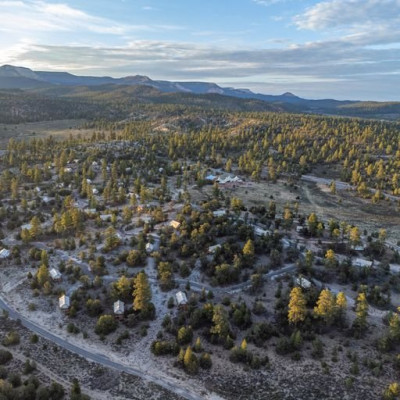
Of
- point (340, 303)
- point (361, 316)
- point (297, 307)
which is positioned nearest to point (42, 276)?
point (297, 307)

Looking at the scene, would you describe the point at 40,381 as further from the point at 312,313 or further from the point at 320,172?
the point at 320,172

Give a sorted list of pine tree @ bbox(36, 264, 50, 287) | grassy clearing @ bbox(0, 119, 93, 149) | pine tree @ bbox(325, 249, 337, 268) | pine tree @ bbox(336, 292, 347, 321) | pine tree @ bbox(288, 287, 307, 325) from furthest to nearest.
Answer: grassy clearing @ bbox(0, 119, 93, 149) → pine tree @ bbox(325, 249, 337, 268) → pine tree @ bbox(36, 264, 50, 287) → pine tree @ bbox(336, 292, 347, 321) → pine tree @ bbox(288, 287, 307, 325)

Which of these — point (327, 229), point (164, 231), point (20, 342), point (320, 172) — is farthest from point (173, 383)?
point (320, 172)

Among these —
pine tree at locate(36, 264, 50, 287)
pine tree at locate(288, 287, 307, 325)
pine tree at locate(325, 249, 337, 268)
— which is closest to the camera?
pine tree at locate(288, 287, 307, 325)

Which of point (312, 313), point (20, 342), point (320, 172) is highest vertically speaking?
point (320, 172)

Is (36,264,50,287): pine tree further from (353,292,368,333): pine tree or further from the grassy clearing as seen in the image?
the grassy clearing

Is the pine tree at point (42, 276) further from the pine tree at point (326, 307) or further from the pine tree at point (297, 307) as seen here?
the pine tree at point (326, 307)

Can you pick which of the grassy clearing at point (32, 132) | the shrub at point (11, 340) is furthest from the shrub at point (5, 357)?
the grassy clearing at point (32, 132)

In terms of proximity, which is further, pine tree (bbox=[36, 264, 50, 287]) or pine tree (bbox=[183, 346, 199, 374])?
pine tree (bbox=[36, 264, 50, 287])

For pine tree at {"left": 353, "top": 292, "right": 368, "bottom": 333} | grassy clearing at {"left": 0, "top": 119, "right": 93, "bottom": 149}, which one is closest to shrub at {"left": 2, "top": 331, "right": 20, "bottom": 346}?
pine tree at {"left": 353, "top": 292, "right": 368, "bottom": 333}

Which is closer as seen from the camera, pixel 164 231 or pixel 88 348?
pixel 88 348

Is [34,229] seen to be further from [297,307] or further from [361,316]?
[361,316]
